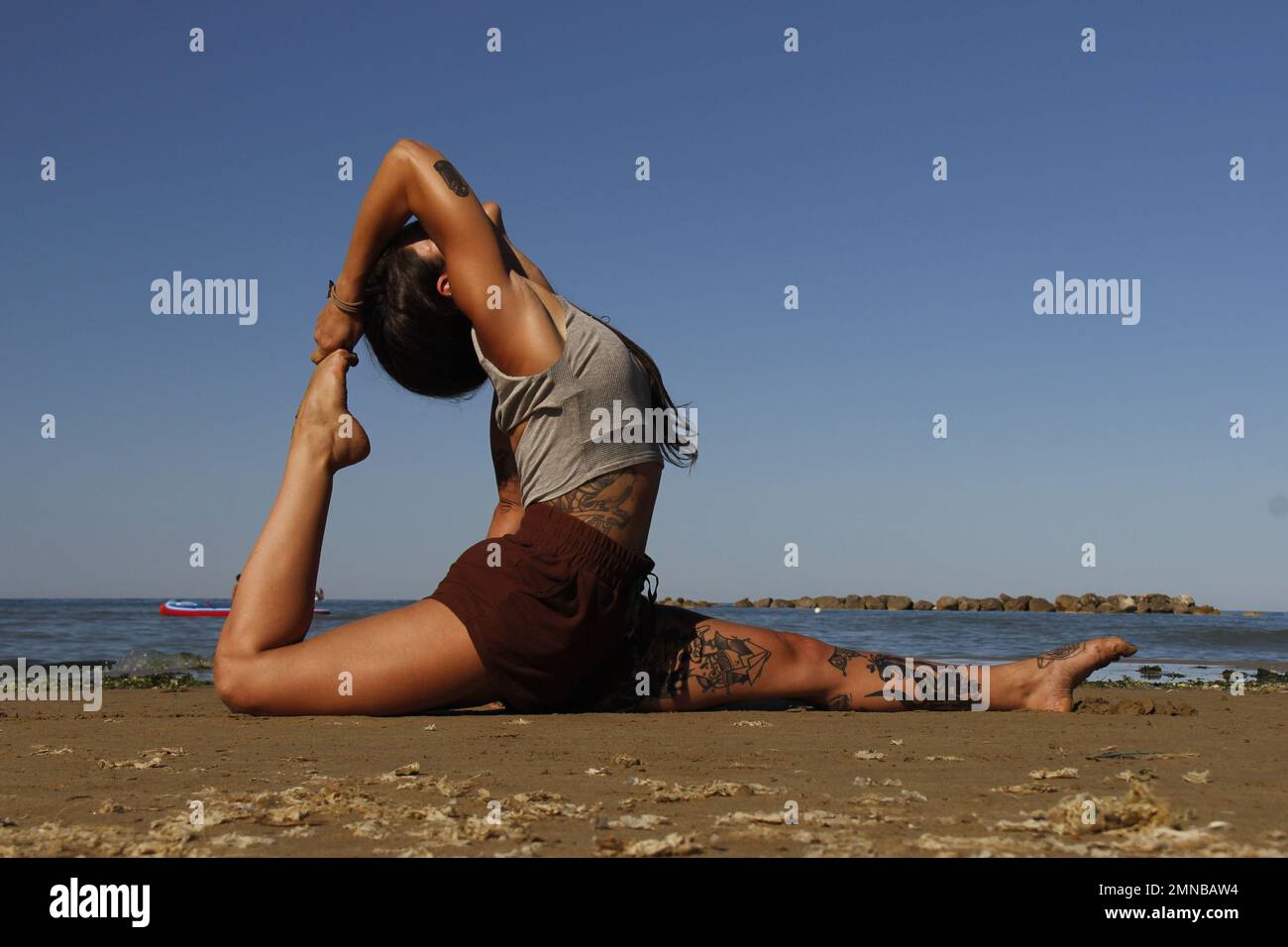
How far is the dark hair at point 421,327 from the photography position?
3699 mm

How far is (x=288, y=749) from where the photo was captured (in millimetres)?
2934

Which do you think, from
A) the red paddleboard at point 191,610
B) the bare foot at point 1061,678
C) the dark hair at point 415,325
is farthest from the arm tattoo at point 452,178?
the red paddleboard at point 191,610

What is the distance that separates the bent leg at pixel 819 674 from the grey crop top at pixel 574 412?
0.64 meters

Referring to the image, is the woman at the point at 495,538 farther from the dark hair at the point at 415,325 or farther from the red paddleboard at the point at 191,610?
the red paddleboard at the point at 191,610

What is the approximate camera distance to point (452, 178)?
3.56m

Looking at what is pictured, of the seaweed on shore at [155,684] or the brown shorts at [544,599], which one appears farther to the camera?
the seaweed on shore at [155,684]

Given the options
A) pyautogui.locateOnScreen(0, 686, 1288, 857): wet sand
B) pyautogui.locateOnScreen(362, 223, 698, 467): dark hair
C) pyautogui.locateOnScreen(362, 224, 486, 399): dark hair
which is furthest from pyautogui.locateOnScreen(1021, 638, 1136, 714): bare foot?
pyautogui.locateOnScreen(362, 224, 486, 399): dark hair

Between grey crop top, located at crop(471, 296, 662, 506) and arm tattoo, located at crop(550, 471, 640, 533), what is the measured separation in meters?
→ 0.02

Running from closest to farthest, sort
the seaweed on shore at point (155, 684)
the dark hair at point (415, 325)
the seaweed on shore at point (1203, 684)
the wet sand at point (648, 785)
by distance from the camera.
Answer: the wet sand at point (648, 785) → the dark hair at point (415, 325) → the seaweed on shore at point (155, 684) → the seaweed on shore at point (1203, 684)

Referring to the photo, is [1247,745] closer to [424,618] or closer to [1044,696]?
[1044,696]

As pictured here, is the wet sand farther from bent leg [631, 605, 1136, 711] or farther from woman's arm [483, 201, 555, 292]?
woman's arm [483, 201, 555, 292]

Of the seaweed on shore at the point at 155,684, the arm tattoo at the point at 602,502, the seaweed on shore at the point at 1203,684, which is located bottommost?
the seaweed on shore at the point at 1203,684
